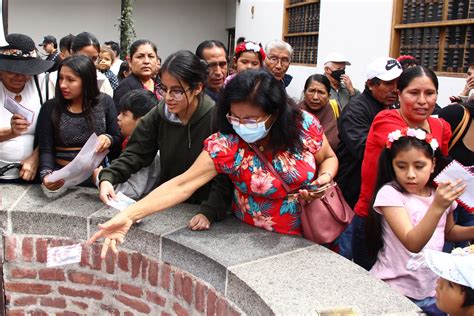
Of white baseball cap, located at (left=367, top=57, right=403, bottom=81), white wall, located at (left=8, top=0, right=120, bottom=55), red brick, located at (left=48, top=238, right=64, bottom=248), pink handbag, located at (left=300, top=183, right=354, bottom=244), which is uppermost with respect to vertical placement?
white wall, located at (left=8, top=0, right=120, bottom=55)

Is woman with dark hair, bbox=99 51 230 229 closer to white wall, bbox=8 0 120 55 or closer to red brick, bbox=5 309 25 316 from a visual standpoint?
red brick, bbox=5 309 25 316

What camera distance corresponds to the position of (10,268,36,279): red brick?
2.78m

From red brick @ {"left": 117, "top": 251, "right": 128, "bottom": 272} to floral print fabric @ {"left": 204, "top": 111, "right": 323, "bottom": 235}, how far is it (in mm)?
677

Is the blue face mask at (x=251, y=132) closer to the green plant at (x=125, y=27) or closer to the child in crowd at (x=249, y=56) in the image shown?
the child in crowd at (x=249, y=56)

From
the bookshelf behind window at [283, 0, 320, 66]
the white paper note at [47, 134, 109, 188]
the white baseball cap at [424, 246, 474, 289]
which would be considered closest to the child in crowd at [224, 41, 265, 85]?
the white paper note at [47, 134, 109, 188]

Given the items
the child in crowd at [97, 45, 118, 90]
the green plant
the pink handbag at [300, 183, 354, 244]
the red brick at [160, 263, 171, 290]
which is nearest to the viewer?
the pink handbag at [300, 183, 354, 244]

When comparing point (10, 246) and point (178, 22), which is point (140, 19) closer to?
point (178, 22)

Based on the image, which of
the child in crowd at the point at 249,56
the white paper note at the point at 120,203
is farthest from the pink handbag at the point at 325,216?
the child in crowd at the point at 249,56

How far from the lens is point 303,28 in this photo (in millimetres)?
10102

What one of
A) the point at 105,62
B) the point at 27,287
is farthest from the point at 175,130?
the point at 105,62

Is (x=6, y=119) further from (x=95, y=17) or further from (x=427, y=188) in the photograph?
(x=95, y=17)

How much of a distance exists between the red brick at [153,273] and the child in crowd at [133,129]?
18.3 inches

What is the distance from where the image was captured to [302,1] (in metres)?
10.1

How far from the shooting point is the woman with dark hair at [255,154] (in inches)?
87.9
